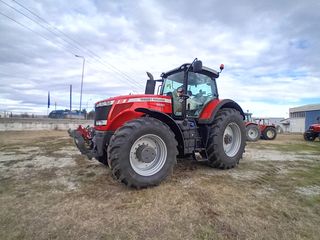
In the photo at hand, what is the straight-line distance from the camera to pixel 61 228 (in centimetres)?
293

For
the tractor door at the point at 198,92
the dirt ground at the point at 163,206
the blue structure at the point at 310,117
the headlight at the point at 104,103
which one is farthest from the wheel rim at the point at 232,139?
the blue structure at the point at 310,117

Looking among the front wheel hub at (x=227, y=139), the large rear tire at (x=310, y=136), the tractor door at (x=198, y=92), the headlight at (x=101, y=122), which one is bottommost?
the large rear tire at (x=310, y=136)

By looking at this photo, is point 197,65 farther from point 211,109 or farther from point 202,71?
point 211,109

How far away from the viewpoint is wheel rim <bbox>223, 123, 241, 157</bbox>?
20.6ft

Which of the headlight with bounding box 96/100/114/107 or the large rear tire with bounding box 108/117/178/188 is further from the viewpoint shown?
the headlight with bounding box 96/100/114/107

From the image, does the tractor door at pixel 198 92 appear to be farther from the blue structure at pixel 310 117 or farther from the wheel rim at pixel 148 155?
the blue structure at pixel 310 117

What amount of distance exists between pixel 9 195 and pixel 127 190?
74.2 inches

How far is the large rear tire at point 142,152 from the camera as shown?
402 cm

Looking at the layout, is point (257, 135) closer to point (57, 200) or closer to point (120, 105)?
point (120, 105)

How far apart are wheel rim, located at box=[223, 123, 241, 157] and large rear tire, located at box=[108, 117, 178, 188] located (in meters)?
2.17

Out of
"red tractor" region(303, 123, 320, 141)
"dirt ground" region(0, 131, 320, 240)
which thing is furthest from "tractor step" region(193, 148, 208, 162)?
"red tractor" region(303, 123, 320, 141)

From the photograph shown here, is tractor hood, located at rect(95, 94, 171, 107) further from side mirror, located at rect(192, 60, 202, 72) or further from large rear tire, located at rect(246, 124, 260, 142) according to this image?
large rear tire, located at rect(246, 124, 260, 142)

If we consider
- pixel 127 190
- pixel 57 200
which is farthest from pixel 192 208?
→ pixel 57 200

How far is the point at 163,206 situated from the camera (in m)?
3.57
